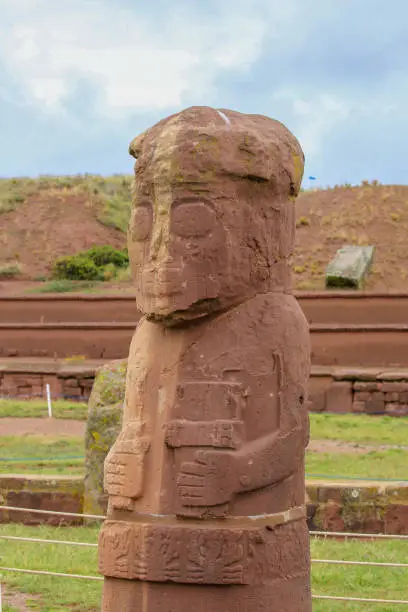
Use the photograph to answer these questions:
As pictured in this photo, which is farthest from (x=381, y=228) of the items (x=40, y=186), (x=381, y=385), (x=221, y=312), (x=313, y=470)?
(x=221, y=312)

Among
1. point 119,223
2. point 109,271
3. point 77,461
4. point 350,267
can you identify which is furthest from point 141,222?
point 119,223

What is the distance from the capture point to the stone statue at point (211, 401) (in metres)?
5.60

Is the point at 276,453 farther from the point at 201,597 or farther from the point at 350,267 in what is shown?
the point at 350,267

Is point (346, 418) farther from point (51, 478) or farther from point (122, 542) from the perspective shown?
point (122, 542)

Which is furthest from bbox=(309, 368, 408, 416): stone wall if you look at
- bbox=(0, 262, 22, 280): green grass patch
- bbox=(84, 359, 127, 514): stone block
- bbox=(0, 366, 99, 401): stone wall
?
bbox=(0, 262, 22, 280): green grass patch

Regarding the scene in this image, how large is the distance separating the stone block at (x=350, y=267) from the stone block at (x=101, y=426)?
18782mm

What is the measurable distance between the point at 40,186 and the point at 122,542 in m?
42.2

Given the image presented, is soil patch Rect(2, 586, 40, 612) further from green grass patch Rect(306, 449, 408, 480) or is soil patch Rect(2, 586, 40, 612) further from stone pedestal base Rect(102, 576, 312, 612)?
green grass patch Rect(306, 449, 408, 480)

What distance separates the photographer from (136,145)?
20.0ft

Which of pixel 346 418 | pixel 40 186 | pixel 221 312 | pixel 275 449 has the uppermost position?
pixel 40 186

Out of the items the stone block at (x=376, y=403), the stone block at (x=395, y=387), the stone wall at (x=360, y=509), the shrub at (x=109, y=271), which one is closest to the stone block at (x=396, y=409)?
the stone block at (x=376, y=403)

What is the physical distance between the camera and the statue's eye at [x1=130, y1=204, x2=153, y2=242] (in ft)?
19.5

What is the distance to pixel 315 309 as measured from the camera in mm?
25938

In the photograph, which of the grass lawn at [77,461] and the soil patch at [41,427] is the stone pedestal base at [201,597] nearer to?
the grass lawn at [77,461]
